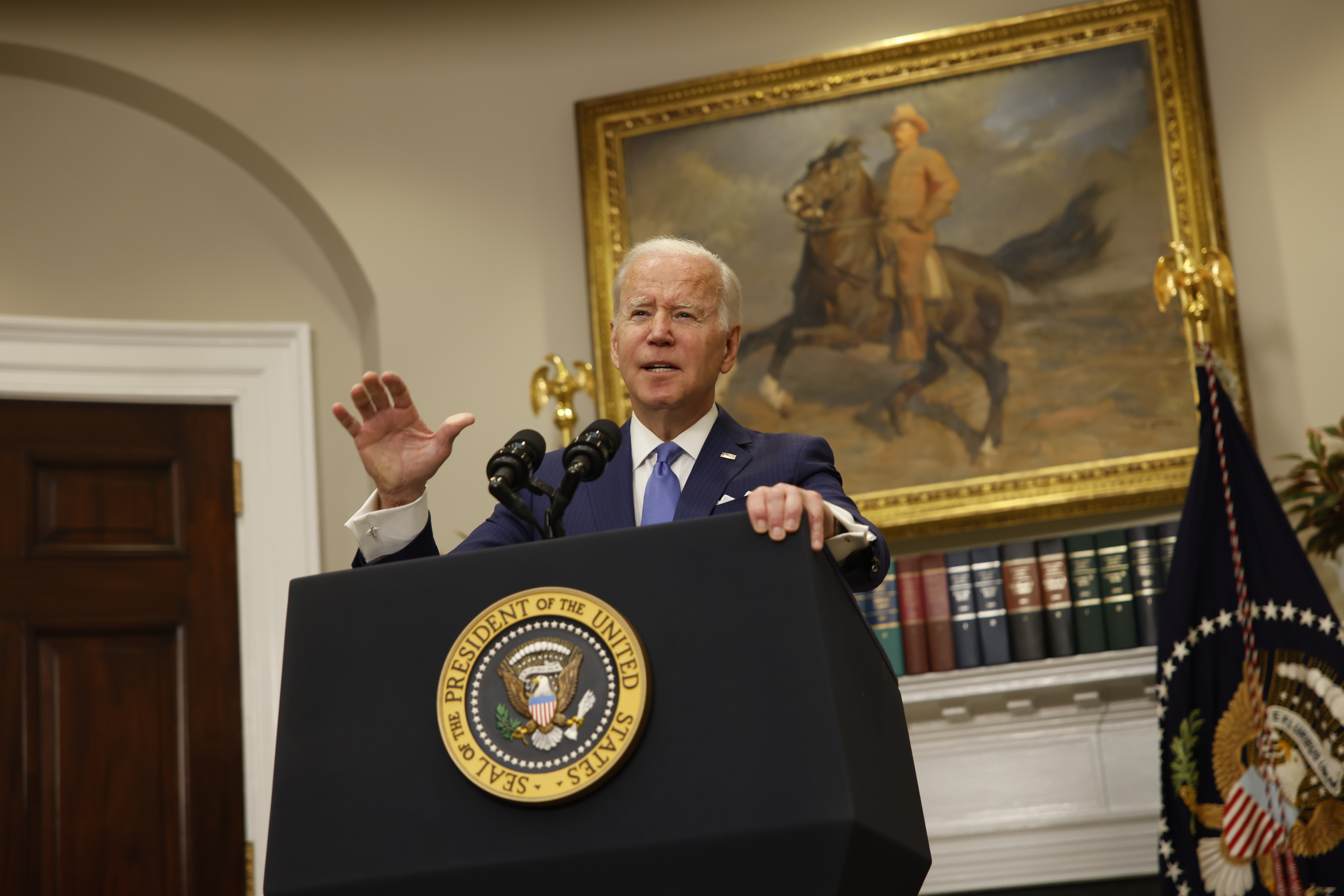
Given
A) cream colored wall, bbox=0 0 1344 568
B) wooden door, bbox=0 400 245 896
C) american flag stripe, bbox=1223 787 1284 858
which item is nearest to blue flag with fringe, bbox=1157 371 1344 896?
american flag stripe, bbox=1223 787 1284 858

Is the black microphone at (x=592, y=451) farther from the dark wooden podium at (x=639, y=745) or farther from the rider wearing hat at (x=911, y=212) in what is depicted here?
the rider wearing hat at (x=911, y=212)

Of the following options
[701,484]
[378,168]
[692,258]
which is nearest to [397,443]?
[701,484]

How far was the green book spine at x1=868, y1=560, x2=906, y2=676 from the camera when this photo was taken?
3.88 meters

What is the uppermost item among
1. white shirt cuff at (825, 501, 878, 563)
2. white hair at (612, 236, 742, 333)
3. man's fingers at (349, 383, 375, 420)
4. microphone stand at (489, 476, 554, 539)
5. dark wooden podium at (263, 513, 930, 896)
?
white hair at (612, 236, 742, 333)

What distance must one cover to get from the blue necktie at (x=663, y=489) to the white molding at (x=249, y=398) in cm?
Answer: 256

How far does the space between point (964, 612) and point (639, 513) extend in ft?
7.05

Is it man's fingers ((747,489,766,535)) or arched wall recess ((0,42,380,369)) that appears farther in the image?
arched wall recess ((0,42,380,369))

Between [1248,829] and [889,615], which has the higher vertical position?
[889,615]

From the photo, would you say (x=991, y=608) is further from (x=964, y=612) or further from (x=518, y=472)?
(x=518, y=472)

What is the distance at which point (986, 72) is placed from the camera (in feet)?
14.2

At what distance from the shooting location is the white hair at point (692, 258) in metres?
2.05

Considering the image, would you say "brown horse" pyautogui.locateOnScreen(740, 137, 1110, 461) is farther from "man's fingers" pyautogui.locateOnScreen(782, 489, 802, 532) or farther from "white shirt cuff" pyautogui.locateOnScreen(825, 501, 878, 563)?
"man's fingers" pyautogui.locateOnScreen(782, 489, 802, 532)

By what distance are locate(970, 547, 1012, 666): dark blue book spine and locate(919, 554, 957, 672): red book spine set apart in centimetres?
8

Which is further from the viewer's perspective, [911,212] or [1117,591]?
[911,212]
